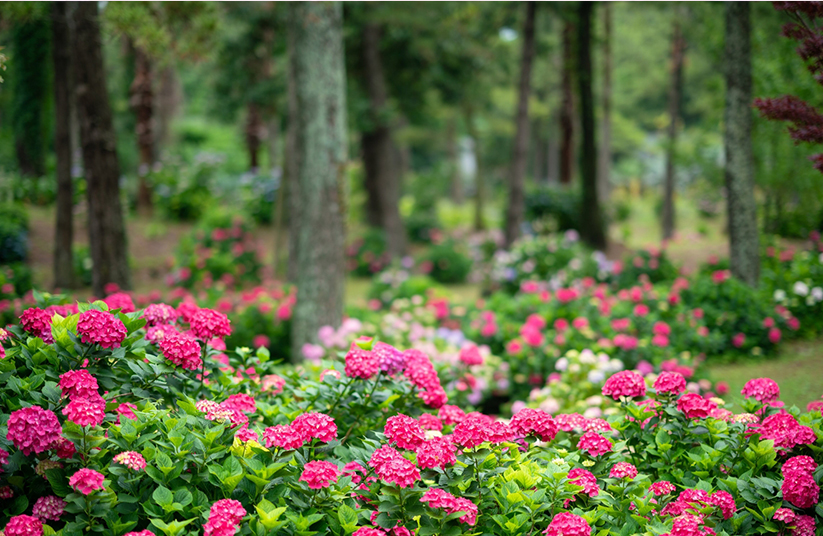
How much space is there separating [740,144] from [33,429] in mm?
7157

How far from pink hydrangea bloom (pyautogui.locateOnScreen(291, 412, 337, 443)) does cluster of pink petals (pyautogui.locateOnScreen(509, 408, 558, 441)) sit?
814 millimetres

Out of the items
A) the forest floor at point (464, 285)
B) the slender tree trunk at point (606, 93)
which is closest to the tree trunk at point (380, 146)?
the forest floor at point (464, 285)

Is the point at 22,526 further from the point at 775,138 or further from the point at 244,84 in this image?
the point at 244,84

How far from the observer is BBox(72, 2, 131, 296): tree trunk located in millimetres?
6156

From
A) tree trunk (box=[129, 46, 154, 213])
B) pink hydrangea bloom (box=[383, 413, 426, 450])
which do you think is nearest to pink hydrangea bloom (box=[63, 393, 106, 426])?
pink hydrangea bloom (box=[383, 413, 426, 450])

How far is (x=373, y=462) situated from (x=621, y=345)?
3.85 m

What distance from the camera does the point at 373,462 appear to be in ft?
6.93

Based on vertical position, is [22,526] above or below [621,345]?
above

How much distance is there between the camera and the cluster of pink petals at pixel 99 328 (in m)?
2.26

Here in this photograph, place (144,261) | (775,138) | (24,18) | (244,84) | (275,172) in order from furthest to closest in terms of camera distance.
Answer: (275,172) → (244,84) → (144,261) → (775,138) → (24,18)

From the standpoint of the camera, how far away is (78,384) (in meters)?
2.12

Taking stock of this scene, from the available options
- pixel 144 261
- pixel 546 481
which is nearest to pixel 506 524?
pixel 546 481

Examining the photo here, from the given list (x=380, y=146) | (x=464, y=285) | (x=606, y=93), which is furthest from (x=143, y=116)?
(x=606, y=93)

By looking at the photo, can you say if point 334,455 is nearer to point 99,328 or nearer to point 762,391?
point 99,328
